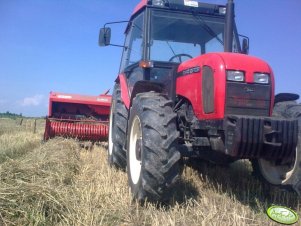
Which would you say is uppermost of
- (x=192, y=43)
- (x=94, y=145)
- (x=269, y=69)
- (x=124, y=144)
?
(x=192, y=43)

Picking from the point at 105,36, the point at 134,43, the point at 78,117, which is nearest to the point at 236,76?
the point at 134,43

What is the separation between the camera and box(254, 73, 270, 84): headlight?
3.92m

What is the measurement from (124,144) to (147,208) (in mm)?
1687

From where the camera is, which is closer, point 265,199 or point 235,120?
point 235,120

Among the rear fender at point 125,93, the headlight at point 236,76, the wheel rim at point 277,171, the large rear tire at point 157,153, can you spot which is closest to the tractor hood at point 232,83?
the headlight at point 236,76

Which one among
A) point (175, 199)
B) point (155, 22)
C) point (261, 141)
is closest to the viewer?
point (261, 141)

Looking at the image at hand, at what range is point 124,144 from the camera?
546 centimetres

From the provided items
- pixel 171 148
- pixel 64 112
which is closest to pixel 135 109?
pixel 171 148

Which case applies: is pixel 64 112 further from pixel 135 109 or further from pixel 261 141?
pixel 261 141

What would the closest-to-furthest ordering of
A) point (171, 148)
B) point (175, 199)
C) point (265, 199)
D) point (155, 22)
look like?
1. point (171, 148)
2. point (175, 199)
3. point (265, 199)
4. point (155, 22)

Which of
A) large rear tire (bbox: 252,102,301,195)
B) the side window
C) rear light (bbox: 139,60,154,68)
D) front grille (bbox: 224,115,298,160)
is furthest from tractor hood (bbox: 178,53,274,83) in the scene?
the side window

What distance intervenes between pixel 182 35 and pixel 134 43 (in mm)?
859

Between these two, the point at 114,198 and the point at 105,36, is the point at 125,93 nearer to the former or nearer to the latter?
the point at 105,36

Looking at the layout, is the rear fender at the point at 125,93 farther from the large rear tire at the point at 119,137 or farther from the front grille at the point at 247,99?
the front grille at the point at 247,99
